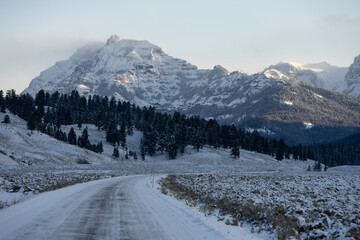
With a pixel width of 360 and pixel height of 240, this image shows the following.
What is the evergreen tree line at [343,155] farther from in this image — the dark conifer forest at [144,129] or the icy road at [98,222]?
the icy road at [98,222]

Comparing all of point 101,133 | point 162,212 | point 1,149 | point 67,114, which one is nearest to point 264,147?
point 101,133

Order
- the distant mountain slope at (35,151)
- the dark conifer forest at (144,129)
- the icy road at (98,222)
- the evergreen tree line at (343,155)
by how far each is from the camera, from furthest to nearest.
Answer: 1. the evergreen tree line at (343,155)
2. the dark conifer forest at (144,129)
3. the distant mountain slope at (35,151)
4. the icy road at (98,222)

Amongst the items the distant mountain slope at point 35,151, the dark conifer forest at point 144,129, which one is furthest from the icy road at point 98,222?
the dark conifer forest at point 144,129

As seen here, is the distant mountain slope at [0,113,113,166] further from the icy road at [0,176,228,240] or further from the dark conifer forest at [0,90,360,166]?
Result: the icy road at [0,176,228,240]

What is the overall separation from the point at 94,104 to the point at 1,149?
104992 millimetres

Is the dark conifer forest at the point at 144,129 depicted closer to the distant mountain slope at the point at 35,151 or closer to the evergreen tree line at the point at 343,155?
the distant mountain slope at the point at 35,151

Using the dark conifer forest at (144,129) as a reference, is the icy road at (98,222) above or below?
below

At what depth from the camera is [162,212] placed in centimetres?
1327

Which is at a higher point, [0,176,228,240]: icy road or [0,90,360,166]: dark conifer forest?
[0,90,360,166]: dark conifer forest

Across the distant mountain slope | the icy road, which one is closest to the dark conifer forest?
the distant mountain slope

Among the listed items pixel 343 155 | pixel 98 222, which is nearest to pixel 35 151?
pixel 98 222

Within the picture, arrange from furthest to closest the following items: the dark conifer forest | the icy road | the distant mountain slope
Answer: the dark conifer forest, the distant mountain slope, the icy road

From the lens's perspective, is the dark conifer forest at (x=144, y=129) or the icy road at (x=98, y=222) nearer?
the icy road at (x=98, y=222)

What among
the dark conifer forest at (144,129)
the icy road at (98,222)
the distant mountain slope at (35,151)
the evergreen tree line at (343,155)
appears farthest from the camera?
the evergreen tree line at (343,155)
